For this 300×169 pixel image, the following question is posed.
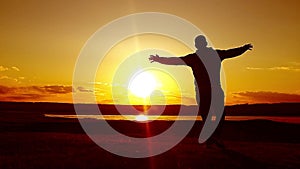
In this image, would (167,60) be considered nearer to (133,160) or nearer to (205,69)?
(205,69)

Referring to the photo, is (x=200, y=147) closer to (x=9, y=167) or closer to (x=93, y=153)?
(x=93, y=153)

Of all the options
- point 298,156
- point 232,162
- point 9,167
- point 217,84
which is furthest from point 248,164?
point 9,167

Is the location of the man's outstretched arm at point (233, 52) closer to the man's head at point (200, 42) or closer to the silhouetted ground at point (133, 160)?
the man's head at point (200, 42)

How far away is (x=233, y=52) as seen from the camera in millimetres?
→ 13117

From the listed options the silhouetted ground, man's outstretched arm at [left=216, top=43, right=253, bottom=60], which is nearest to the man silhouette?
man's outstretched arm at [left=216, top=43, right=253, bottom=60]

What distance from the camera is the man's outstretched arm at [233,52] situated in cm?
1284

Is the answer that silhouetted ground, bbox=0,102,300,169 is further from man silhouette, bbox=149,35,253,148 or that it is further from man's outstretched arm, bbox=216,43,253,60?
man's outstretched arm, bbox=216,43,253,60

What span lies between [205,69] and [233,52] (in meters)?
1.09

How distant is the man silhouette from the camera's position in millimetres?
12586

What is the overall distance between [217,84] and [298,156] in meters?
2.97

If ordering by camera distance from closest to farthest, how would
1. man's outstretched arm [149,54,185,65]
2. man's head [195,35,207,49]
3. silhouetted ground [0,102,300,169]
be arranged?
1. silhouetted ground [0,102,300,169]
2. man's head [195,35,207,49]
3. man's outstretched arm [149,54,185,65]

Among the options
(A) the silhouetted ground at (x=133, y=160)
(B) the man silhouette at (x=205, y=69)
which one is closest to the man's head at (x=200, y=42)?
(B) the man silhouette at (x=205, y=69)

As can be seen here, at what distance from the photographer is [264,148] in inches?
524

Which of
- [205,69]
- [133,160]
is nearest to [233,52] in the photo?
[205,69]
